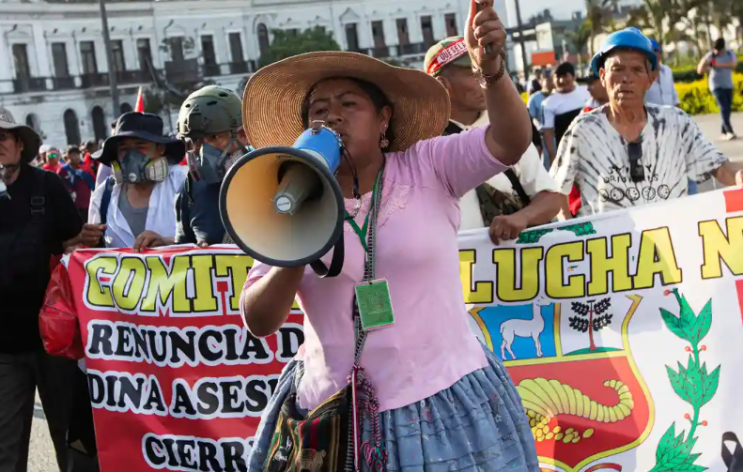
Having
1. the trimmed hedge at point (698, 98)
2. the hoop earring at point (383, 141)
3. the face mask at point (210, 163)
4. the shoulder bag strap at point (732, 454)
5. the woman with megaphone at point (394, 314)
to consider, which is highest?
the trimmed hedge at point (698, 98)

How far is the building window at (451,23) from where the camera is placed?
73562 millimetres

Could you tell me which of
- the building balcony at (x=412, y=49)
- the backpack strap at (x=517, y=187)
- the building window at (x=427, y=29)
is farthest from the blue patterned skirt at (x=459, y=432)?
the building window at (x=427, y=29)

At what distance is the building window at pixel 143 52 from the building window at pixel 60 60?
5111 millimetres

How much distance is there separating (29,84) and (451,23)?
33.0 metres

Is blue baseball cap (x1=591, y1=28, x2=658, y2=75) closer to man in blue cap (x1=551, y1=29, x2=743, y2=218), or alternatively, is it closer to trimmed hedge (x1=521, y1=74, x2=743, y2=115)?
man in blue cap (x1=551, y1=29, x2=743, y2=218)

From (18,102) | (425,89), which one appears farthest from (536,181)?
(18,102)

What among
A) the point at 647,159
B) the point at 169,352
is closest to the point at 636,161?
the point at 647,159

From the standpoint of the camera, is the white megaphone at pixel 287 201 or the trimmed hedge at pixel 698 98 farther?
the trimmed hedge at pixel 698 98

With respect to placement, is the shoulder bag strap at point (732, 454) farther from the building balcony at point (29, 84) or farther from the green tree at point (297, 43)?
the building balcony at point (29, 84)

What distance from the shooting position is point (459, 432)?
229cm

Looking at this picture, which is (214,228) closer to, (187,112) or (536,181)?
(187,112)

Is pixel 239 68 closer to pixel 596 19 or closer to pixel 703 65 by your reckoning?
pixel 596 19

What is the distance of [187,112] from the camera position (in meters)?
A: 4.79

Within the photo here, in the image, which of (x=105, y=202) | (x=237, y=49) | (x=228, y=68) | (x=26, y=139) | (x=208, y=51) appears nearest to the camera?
(x=26, y=139)
